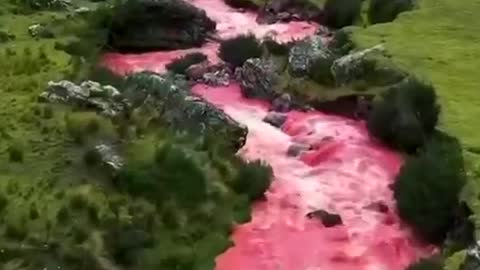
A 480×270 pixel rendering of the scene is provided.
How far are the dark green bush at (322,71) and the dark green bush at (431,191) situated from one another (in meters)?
7.18

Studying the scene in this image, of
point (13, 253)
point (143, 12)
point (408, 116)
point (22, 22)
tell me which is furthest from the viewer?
point (143, 12)

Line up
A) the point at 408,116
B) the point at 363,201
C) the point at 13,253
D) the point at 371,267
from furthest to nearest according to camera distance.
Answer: the point at 408,116
the point at 363,201
the point at 371,267
the point at 13,253

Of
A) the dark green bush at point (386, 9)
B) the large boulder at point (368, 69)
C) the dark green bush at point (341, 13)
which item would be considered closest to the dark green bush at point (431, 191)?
the large boulder at point (368, 69)

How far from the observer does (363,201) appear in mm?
22078

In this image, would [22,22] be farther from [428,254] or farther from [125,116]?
[428,254]

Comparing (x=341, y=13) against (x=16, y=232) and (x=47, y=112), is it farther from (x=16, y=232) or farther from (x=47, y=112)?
(x=16, y=232)

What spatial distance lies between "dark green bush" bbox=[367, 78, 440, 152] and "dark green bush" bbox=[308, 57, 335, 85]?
3047 mm

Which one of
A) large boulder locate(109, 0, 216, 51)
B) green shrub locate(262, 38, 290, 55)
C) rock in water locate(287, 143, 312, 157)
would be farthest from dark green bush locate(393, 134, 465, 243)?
large boulder locate(109, 0, 216, 51)

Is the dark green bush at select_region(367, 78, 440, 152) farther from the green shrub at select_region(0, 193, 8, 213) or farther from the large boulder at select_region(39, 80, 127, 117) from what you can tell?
the green shrub at select_region(0, 193, 8, 213)

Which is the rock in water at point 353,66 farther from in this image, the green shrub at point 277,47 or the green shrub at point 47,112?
the green shrub at point 47,112

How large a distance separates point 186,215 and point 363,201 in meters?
4.12

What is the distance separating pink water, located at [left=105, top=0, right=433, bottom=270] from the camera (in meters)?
19.8

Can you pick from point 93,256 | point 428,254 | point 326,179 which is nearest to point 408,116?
point 326,179

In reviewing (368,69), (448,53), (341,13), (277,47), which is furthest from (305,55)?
(341,13)
